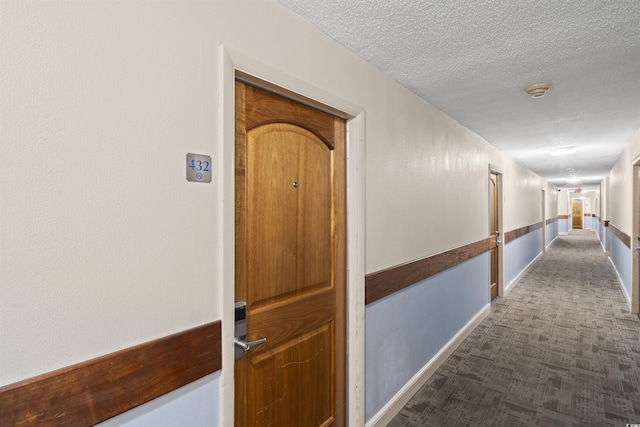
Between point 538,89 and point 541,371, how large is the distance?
7.62 feet

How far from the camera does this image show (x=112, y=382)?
1.00 metres

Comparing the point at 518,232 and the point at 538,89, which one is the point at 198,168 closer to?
the point at 538,89

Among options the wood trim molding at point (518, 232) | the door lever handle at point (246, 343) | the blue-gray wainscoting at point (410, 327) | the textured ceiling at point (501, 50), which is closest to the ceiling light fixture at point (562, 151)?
the wood trim molding at point (518, 232)

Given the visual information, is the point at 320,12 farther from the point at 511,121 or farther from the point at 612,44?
the point at 511,121

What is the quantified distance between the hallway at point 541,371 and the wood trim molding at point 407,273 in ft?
2.88

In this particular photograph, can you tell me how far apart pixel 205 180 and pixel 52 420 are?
78cm

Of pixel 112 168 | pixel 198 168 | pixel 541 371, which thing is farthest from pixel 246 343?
pixel 541 371

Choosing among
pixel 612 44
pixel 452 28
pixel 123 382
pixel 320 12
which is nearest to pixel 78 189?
pixel 123 382

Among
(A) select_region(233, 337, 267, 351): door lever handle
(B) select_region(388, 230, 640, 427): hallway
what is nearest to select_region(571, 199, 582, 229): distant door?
(B) select_region(388, 230, 640, 427): hallway

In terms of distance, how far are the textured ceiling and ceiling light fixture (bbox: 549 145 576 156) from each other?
1.71 meters

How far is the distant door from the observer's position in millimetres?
21388

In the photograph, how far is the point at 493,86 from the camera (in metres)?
2.54

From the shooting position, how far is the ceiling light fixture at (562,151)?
505 centimetres

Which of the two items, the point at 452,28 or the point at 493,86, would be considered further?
the point at 493,86
